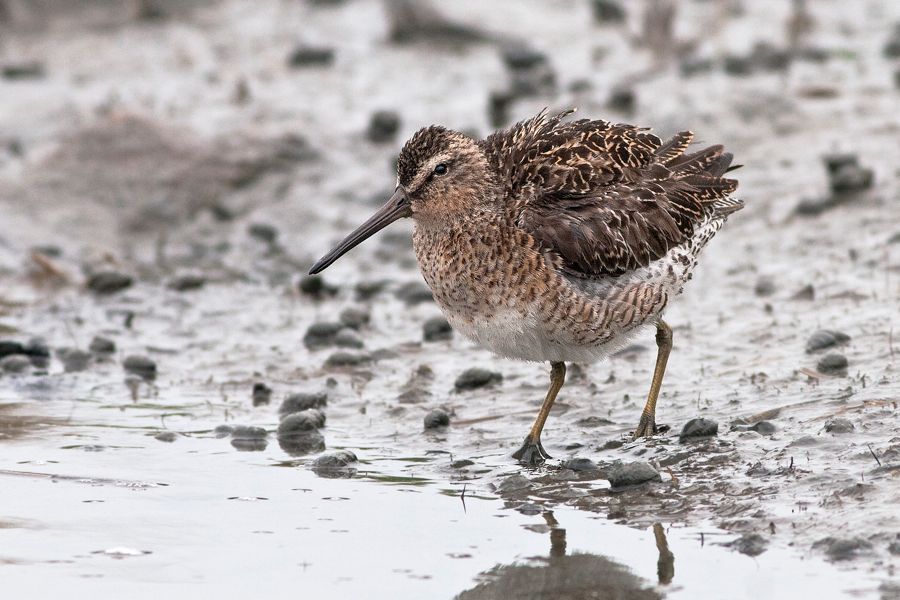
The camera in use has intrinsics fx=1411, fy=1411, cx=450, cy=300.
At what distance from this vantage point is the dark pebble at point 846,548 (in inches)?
212

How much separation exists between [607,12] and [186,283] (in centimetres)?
724

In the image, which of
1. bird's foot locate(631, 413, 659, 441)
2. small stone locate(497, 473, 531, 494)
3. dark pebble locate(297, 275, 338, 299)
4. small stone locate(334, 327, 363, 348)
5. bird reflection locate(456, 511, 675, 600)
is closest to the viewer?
bird reflection locate(456, 511, 675, 600)

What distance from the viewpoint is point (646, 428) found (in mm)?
7184

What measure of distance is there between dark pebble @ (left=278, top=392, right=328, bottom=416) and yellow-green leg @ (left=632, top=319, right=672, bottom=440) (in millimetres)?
1895

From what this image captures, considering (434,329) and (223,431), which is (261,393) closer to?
(223,431)

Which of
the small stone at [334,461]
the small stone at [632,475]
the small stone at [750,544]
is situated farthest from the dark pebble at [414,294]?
the small stone at [750,544]

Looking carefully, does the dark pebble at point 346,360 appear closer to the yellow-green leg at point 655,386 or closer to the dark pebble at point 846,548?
the yellow-green leg at point 655,386

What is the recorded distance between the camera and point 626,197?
7.33 meters

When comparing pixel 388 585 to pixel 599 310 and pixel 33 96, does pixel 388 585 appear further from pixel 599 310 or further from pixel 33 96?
pixel 33 96

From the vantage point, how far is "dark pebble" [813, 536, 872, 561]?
5395 millimetres

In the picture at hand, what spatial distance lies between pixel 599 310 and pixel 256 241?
549 centimetres

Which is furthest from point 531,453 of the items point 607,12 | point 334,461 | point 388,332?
point 607,12

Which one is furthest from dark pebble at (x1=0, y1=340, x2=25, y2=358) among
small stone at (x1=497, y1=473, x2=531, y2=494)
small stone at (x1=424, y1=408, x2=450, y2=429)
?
small stone at (x1=497, y1=473, x2=531, y2=494)

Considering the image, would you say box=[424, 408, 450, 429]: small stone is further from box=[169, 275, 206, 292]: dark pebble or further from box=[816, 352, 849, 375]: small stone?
box=[169, 275, 206, 292]: dark pebble
